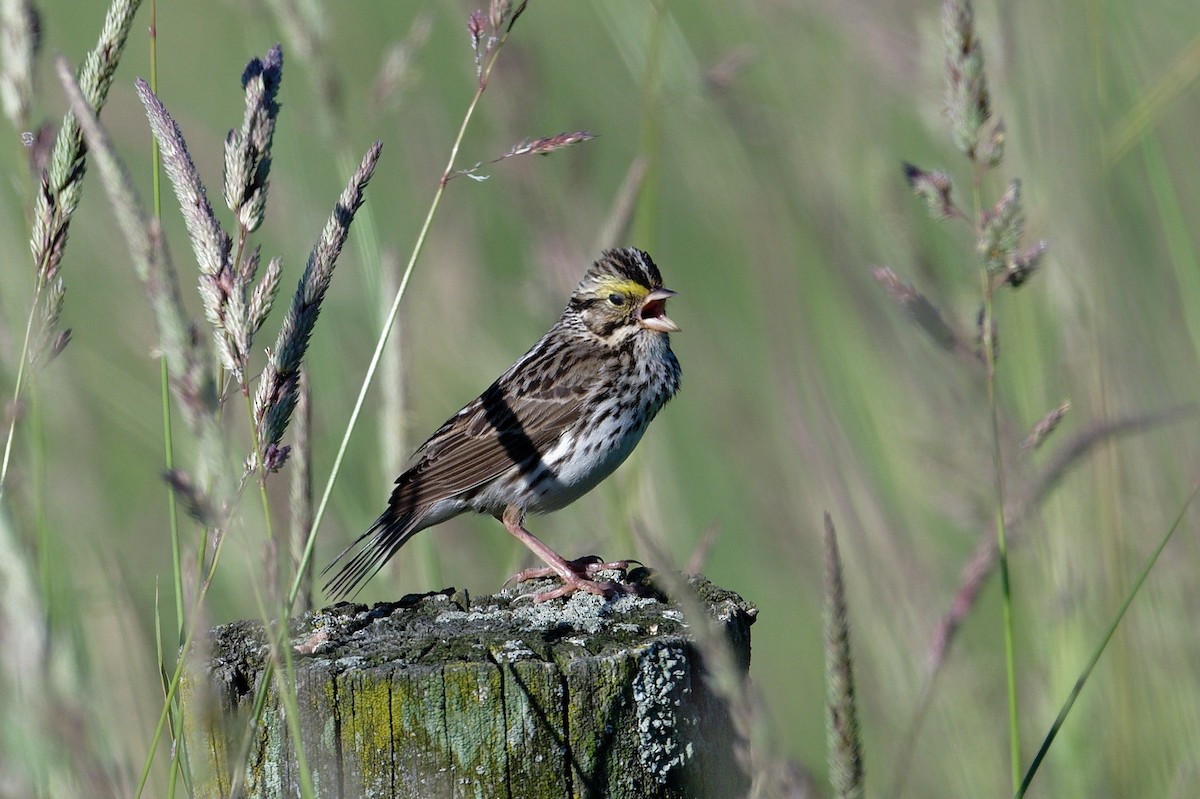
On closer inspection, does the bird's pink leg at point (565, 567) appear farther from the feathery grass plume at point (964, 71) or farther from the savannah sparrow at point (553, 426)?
the feathery grass plume at point (964, 71)

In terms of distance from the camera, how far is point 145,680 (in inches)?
140

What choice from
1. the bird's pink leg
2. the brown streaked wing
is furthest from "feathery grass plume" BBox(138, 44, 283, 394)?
the brown streaked wing

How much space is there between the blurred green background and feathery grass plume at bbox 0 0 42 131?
695mm

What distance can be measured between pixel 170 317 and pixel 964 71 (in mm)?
1482

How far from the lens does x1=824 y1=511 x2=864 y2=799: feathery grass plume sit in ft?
6.35

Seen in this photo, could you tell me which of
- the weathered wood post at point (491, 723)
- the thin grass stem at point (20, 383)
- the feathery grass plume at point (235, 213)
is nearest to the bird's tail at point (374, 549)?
the weathered wood post at point (491, 723)

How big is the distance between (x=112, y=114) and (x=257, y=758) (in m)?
3.03

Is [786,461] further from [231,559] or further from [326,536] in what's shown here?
[231,559]

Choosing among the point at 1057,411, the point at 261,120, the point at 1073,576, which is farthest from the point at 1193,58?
the point at 261,120

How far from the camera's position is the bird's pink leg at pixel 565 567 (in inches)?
152

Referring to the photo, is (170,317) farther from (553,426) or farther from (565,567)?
(553,426)

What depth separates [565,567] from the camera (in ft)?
14.8

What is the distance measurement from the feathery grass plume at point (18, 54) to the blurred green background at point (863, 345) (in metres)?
0.69

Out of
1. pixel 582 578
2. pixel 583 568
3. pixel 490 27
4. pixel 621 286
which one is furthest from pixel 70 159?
pixel 621 286
